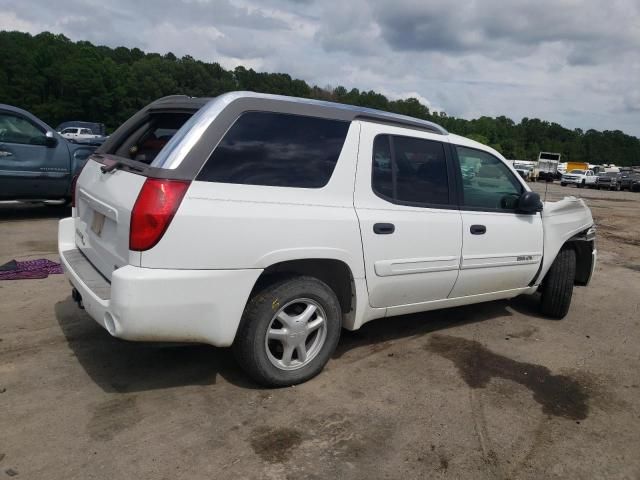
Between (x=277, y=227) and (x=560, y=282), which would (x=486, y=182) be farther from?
(x=277, y=227)

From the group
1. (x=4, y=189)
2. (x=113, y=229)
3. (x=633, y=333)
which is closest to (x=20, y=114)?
(x=4, y=189)

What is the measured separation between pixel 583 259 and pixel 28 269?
585 cm

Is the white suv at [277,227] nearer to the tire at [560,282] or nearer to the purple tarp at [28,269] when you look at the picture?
the tire at [560,282]

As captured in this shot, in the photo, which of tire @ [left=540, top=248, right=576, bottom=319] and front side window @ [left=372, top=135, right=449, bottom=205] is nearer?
front side window @ [left=372, top=135, right=449, bottom=205]

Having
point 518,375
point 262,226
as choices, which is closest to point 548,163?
point 518,375

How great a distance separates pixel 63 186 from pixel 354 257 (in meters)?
6.98

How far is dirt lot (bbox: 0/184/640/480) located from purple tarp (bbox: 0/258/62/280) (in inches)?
27.8

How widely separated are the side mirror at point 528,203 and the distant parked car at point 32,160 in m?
7.15

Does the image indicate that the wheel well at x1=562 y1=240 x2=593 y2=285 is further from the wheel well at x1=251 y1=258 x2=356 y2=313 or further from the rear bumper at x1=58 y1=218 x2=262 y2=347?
the rear bumper at x1=58 y1=218 x2=262 y2=347

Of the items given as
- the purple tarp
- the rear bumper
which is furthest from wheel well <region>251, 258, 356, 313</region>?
the purple tarp

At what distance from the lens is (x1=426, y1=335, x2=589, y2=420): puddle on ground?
11.6 ft

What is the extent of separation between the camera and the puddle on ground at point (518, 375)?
353cm

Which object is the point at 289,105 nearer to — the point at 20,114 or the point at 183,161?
the point at 183,161

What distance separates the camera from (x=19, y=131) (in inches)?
335
